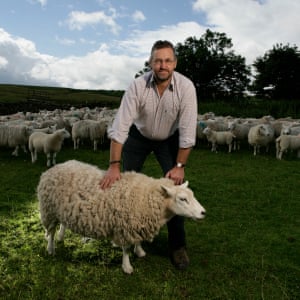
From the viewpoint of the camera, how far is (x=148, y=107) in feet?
13.0

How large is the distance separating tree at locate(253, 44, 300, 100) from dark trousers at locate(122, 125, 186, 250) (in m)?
36.0

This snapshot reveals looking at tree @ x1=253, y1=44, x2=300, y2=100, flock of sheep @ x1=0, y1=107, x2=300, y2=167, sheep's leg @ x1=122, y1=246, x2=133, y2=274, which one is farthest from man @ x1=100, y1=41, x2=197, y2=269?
tree @ x1=253, y1=44, x2=300, y2=100

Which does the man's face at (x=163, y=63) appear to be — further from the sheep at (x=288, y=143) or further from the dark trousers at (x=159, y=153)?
the sheep at (x=288, y=143)

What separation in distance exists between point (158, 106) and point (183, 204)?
1105 millimetres

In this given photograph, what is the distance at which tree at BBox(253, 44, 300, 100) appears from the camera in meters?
37.3

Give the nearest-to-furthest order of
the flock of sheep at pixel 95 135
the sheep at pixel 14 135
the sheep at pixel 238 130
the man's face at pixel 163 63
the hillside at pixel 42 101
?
1. the man's face at pixel 163 63
2. the flock of sheep at pixel 95 135
3. the sheep at pixel 14 135
4. the sheep at pixel 238 130
5. the hillside at pixel 42 101

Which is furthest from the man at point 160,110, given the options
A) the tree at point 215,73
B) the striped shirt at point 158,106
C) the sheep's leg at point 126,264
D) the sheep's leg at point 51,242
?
the tree at point 215,73

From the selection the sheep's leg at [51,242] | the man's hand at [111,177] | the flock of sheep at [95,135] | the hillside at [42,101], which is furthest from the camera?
the hillside at [42,101]

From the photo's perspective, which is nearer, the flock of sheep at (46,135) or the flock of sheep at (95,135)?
the flock of sheep at (46,135)

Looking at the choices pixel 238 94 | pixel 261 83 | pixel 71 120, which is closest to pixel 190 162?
pixel 71 120

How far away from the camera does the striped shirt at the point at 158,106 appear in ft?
12.9

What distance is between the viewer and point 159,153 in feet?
14.4

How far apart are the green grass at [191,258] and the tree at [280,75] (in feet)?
105

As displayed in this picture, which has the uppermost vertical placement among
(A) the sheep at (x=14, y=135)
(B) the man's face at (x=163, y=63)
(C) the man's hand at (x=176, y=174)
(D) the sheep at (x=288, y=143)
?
(B) the man's face at (x=163, y=63)
